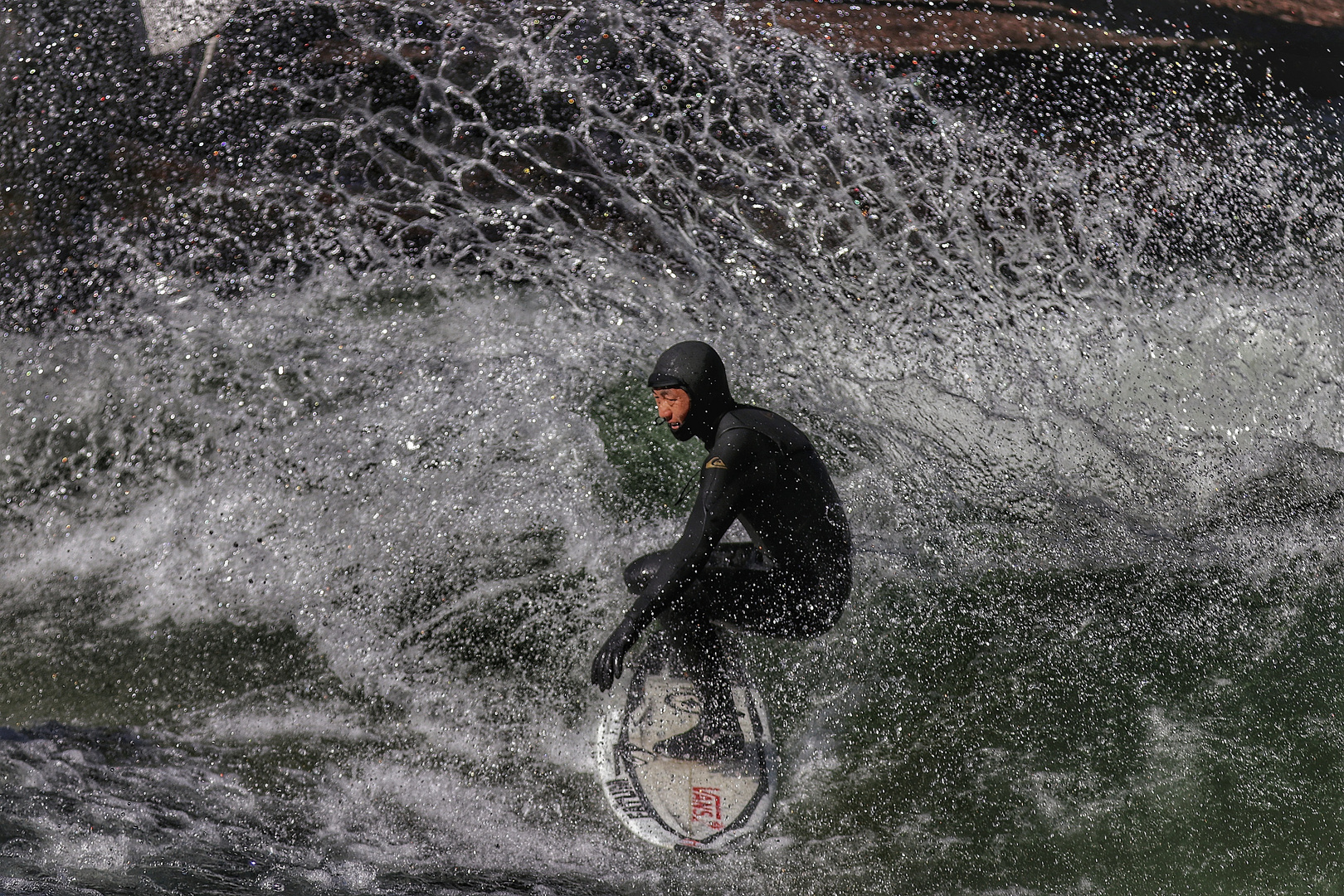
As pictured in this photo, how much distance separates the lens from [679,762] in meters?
2.87

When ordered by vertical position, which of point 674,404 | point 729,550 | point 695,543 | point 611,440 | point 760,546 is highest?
point 674,404

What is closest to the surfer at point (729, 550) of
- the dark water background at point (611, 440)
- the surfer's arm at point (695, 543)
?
the surfer's arm at point (695, 543)

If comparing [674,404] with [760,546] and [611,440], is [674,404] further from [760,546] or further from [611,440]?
[611,440]

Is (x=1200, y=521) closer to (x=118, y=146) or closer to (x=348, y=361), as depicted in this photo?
(x=348, y=361)

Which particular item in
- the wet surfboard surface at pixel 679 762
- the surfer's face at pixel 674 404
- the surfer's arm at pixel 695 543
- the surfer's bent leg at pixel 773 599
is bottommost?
the wet surfboard surface at pixel 679 762

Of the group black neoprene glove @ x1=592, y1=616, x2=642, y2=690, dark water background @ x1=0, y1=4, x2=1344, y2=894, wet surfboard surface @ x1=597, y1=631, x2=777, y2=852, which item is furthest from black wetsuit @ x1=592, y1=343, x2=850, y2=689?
dark water background @ x1=0, y1=4, x2=1344, y2=894

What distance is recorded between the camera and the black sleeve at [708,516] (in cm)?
240

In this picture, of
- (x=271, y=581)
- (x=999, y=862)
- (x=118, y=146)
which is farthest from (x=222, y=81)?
(x=999, y=862)

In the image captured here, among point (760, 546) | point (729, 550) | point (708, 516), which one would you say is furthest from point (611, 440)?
point (708, 516)

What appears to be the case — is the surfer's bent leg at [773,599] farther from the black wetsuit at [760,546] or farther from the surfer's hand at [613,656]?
the surfer's hand at [613,656]

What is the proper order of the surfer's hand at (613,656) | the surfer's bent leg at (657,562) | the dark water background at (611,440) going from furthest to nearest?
the dark water background at (611,440), the surfer's bent leg at (657,562), the surfer's hand at (613,656)

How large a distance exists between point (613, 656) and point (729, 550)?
2.17 ft

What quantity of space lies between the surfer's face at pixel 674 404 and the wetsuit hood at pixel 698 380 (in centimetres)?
1

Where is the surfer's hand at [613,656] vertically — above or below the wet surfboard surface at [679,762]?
above
